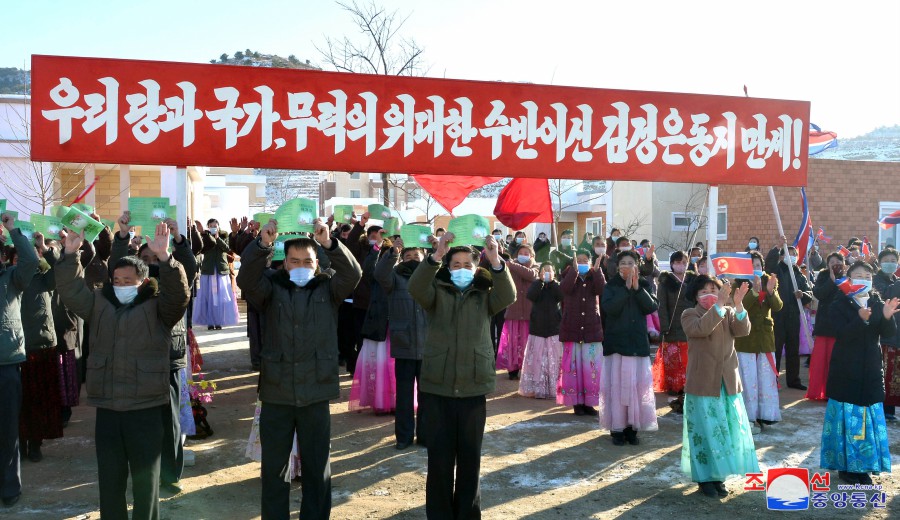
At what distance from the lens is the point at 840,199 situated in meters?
23.2

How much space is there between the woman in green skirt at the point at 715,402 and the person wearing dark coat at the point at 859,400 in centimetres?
76

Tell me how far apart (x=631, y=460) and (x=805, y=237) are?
6.97m

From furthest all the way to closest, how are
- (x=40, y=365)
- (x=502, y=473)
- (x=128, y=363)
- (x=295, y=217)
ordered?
(x=40, y=365) < (x=502, y=473) < (x=295, y=217) < (x=128, y=363)

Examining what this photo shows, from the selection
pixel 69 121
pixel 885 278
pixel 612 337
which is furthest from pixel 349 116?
pixel 885 278

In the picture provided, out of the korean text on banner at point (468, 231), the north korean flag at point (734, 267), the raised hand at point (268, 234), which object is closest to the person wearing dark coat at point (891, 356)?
the north korean flag at point (734, 267)

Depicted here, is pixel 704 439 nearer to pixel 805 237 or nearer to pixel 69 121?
pixel 69 121

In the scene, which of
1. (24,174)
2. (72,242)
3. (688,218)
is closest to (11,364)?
(72,242)

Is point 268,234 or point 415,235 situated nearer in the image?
point 268,234

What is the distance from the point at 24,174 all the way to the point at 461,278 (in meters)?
17.6

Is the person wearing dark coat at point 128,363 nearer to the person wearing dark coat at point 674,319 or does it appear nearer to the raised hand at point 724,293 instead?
the raised hand at point 724,293

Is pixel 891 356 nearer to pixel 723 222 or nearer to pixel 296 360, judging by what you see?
pixel 296 360

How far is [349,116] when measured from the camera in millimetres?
6102

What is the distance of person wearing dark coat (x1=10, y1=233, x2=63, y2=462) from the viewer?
6359mm

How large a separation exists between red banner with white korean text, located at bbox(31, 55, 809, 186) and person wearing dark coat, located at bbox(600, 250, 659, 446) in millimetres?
1198
